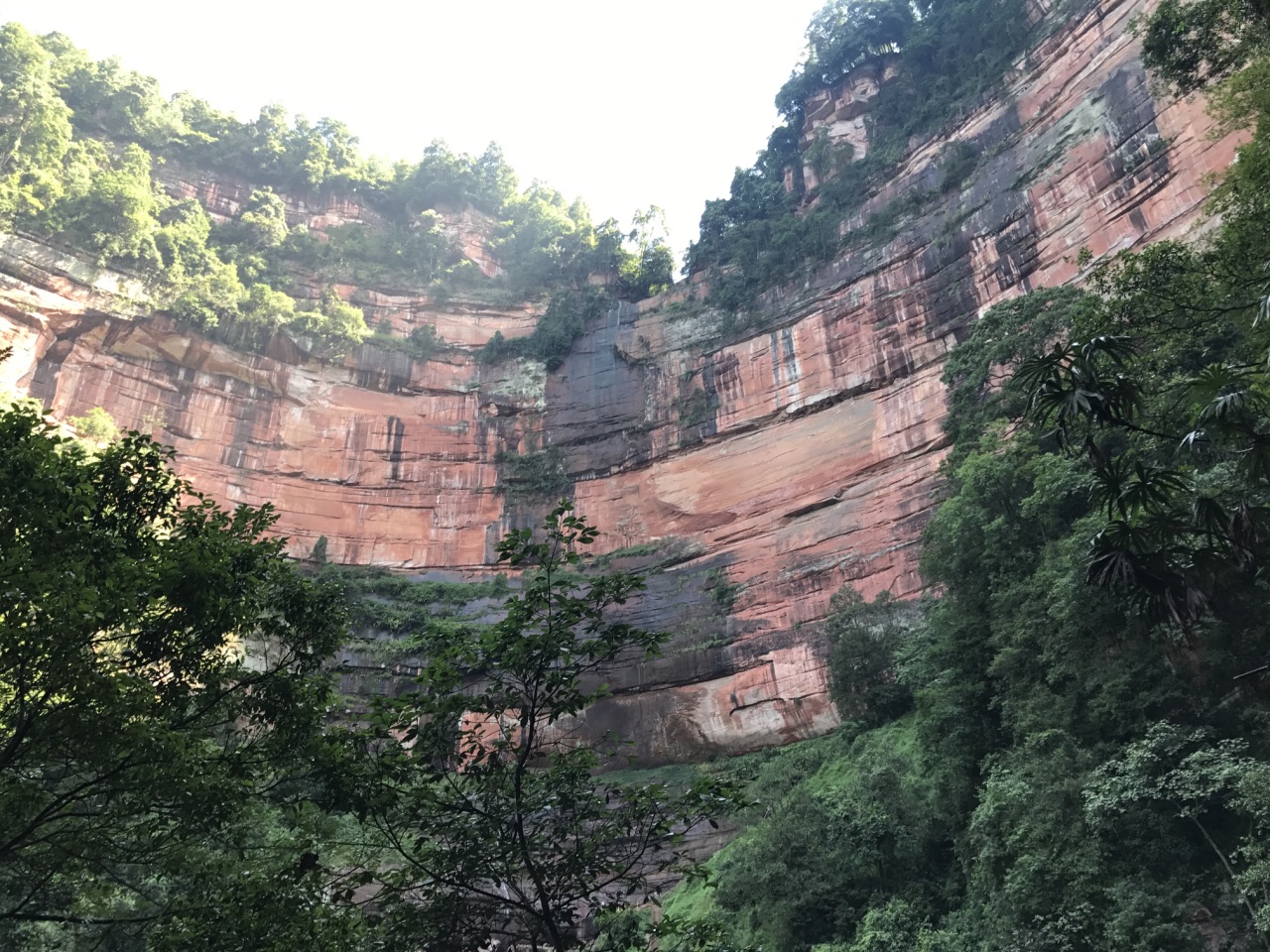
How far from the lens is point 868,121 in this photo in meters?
31.2

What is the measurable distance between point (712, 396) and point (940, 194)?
30.7ft

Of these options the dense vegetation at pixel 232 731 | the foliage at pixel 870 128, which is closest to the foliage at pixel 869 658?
the dense vegetation at pixel 232 731

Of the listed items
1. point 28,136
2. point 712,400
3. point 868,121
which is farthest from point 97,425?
point 868,121

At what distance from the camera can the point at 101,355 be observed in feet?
86.2

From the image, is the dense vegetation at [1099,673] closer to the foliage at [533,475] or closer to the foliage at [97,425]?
the foliage at [533,475]

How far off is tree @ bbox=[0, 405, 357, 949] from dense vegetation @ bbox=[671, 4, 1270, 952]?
17.6 feet

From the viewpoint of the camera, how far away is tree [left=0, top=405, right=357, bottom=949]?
4.23 metres

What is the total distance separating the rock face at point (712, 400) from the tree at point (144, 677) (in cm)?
1651

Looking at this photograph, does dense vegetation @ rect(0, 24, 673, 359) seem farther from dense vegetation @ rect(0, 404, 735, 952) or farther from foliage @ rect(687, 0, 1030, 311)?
dense vegetation @ rect(0, 404, 735, 952)

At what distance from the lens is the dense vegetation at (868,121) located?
27.8 m

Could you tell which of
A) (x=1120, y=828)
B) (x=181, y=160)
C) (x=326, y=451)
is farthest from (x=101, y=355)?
(x=1120, y=828)

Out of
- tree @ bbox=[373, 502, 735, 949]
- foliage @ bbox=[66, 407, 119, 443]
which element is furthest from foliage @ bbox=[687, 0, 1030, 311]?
tree @ bbox=[373, 502, 735, 949]

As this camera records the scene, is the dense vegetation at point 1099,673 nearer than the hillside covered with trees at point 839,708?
No

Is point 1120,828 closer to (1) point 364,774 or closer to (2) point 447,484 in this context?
(1) point 364,774
